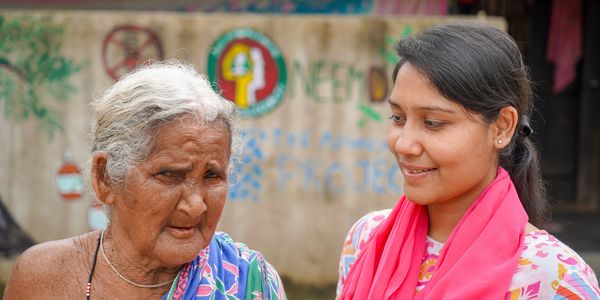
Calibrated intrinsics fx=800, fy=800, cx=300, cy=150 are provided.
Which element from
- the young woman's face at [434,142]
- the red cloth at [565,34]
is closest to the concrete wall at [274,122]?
the red cloth at [565,34]

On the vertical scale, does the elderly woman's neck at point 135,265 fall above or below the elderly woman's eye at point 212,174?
below

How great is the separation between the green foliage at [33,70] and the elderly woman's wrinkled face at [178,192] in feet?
11.7

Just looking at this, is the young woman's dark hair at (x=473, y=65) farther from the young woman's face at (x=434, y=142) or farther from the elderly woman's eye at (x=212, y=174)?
the elderly woman's eye at (x=212, y=174)

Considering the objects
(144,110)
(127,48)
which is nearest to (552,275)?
(144,110)

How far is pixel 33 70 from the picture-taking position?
18.0ft

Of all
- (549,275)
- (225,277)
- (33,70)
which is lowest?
(225,277)

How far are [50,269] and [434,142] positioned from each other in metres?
1.14

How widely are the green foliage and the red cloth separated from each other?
14.5 feet

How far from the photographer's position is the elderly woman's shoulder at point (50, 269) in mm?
2268

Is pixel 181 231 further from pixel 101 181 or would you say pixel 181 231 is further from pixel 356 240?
pixel 356 240

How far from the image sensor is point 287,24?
5.53m

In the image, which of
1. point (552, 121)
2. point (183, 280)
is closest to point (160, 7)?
point (552, 121)

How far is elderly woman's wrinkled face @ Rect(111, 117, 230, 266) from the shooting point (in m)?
2.08

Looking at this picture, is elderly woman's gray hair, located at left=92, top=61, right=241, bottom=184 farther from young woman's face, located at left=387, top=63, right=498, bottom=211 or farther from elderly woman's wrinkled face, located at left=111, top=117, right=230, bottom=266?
young woman's face, located at left=387, top=63, right=498, bottom=211
